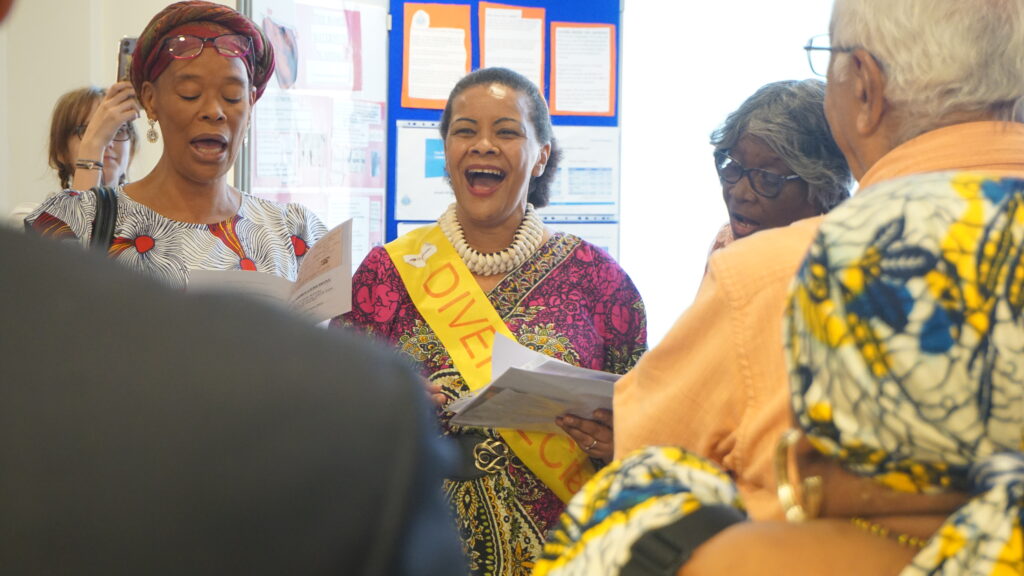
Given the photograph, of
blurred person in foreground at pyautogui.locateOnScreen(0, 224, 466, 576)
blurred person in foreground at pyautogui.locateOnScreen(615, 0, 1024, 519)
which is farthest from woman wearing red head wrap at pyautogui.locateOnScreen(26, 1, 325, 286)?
blurred person in foreground at pyautogui.locateOnScreen(0, 224, 466, 576)

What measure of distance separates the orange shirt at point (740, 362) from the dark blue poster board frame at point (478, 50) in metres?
3.63

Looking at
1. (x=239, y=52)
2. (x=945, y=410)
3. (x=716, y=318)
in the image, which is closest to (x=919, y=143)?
(x=716, y=318)

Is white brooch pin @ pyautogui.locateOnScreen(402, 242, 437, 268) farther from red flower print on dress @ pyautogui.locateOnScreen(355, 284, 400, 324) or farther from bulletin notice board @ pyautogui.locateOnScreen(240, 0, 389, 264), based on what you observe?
bulletin notice board @ pyautogui.locateOnScreen(240, 0, 389, 264)

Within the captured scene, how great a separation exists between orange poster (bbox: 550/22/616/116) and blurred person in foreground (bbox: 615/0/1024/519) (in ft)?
11.2

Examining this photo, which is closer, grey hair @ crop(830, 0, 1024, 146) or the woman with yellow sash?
grey hair @ crop(830, 0, 1024, 146)

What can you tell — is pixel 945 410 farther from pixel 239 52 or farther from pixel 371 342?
pixel 239 52

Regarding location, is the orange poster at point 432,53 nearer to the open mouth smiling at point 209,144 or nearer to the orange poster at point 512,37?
the orange poster at point 512,37

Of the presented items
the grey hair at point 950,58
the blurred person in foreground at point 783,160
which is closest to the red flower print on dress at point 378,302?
the blurred person in foreground at point 783,160

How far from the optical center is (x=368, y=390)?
1.91 feet

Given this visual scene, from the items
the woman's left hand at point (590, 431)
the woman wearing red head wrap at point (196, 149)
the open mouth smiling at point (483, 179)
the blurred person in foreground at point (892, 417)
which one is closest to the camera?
the blurred person in foreground at point (892, 417)

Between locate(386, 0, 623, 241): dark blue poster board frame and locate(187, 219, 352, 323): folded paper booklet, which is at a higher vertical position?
locate(386, 0, 623, 241): dark blue poster board frame

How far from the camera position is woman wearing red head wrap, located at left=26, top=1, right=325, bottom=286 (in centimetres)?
277

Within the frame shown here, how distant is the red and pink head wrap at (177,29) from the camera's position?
2.84 metres

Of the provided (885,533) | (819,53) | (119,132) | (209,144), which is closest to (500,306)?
(209,144)
